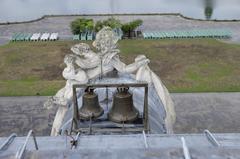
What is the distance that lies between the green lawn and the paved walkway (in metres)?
0.62

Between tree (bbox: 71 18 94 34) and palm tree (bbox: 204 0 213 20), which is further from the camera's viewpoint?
palm tree (bbox: 204 0 213 20)

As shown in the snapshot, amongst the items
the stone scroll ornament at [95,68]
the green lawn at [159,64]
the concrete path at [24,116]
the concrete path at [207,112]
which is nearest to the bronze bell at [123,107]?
the stone scroll ornament at [95,68]

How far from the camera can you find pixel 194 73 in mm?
13914

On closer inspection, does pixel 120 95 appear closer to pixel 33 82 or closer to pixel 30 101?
pixel 30 101

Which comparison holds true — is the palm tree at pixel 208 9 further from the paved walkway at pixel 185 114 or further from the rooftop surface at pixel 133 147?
the rooftop surface at pixel 133 147

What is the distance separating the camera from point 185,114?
32.6 feet

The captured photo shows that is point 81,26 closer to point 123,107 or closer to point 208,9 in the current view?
point 208,9

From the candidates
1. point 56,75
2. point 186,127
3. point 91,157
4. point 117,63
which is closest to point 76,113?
point 117,63

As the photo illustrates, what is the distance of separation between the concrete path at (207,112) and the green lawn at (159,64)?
1.99 feet

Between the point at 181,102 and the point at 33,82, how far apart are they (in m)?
5.50

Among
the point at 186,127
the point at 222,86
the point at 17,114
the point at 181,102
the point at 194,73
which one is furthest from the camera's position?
the point at 194,73

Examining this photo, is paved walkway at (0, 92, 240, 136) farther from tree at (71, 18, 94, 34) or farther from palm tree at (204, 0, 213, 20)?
palm tree at (204, 0, 213, 20)

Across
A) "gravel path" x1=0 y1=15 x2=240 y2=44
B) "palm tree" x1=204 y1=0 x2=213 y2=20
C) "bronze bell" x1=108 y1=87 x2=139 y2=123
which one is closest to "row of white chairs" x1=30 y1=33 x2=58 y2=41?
"gravel path" x1=0 y1=15 x2=240 y2=44

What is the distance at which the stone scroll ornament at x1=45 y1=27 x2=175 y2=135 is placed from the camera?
16.8 feet
